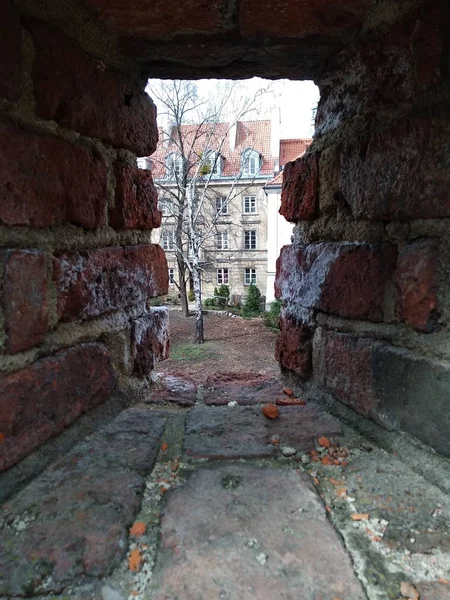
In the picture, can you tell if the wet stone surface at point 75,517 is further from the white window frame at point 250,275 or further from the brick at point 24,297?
the white window frame at point 250,275

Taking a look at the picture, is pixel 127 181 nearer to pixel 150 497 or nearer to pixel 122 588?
pixel 150 497

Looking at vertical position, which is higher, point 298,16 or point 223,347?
point 298,16

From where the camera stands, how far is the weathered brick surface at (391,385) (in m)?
0.89

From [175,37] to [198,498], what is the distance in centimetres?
108

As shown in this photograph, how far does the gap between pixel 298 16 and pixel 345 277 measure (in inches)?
24.7

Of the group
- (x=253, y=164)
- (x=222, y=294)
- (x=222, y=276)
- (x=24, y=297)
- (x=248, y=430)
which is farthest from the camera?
(x=222, y=276)

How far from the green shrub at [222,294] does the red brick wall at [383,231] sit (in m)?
18.7

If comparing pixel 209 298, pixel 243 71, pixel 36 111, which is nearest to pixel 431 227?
pixel 243 71

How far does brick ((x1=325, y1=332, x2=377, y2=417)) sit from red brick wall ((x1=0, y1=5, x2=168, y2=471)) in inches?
23.2

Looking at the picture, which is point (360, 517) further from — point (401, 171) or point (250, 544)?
point (401, 171)

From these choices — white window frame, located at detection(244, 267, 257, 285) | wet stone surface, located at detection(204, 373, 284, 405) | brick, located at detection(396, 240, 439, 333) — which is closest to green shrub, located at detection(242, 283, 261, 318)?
white window frame, located at detection(244, 267, 257, 285)

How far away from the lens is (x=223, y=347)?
473 inches

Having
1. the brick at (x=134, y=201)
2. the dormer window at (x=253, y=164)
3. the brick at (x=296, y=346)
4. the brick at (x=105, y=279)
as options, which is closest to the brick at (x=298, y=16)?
the brick at (x=134, y=201)

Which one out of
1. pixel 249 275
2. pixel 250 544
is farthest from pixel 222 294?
pixel 250 544
